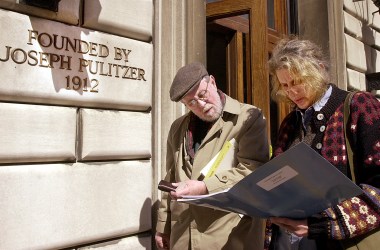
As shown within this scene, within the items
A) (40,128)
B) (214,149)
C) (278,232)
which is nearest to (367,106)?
(278,232)

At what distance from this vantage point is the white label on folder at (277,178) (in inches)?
59.5

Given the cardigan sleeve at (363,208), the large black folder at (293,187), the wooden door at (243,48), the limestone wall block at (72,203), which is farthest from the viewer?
the wooden door at (243,48)

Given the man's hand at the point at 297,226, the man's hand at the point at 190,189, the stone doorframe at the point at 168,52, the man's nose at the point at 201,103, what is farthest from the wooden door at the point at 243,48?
the man's hand at the point at 297,226

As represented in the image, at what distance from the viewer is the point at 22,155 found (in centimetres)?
279

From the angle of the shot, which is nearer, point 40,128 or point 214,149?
point 214,149

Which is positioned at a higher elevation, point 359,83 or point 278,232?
point 359,83

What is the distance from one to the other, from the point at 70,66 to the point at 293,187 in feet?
6.69

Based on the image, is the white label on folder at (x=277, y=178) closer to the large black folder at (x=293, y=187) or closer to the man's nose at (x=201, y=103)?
the large black folder at (x=293, y=187)

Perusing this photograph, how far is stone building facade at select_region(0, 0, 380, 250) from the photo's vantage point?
2.79 metres

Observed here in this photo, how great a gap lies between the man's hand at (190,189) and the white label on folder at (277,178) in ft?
2.45

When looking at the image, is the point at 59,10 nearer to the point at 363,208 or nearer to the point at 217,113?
the point at 217,113

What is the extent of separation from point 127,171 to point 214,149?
105 centimetres

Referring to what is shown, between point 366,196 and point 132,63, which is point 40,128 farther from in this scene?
point 366,196

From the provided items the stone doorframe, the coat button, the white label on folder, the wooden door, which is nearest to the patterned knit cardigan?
the coat button
